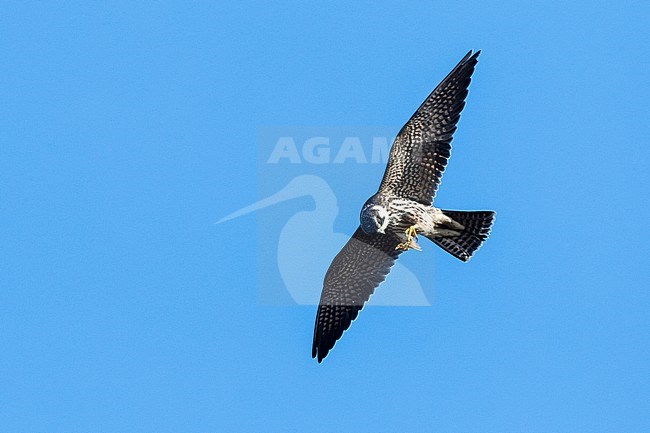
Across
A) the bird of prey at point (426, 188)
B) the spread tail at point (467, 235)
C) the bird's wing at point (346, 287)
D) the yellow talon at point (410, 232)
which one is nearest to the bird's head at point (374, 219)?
the bird of prey at point (426, 188)

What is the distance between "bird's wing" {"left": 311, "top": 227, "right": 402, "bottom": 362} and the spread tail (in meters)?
0.93

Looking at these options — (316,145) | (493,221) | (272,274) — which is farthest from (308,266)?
(493,221)

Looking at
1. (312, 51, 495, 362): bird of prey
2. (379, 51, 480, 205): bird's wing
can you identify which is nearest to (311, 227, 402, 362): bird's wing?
(312, 51, 495, 362): bird of prey

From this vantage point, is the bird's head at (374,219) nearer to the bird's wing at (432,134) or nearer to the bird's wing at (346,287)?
the bird's wing at (432,134)

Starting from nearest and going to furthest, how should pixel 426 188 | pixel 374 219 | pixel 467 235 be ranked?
pixel 374 219, pixel 426 188, pixel 467 235

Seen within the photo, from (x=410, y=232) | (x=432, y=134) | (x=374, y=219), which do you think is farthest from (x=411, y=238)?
(x=432, y=134)

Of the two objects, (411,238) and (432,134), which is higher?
(432,134)

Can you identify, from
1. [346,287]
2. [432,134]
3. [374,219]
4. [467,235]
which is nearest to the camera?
[374,219]

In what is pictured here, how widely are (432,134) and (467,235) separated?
1429 millimetres

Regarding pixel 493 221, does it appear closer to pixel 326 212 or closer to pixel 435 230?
pixel 435 230

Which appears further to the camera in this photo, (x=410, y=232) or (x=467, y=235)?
(x=467, y=235)

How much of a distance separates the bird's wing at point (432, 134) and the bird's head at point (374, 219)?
564 mm

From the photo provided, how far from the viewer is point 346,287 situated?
1800cm

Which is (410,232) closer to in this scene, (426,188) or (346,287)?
(426,188)
